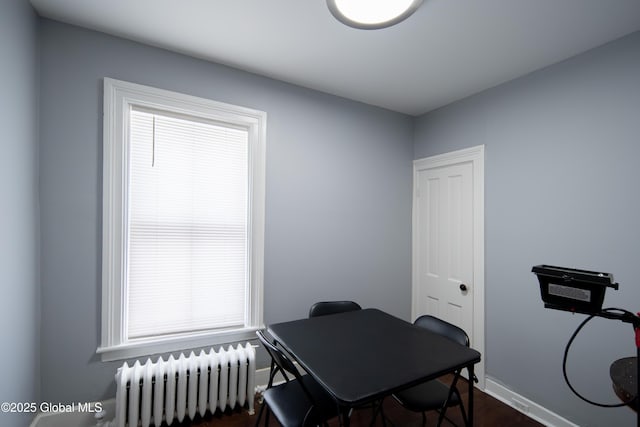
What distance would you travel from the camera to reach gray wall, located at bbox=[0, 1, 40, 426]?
140cm

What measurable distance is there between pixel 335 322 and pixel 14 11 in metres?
2.51

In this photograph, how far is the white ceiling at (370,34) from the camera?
165 centimetres

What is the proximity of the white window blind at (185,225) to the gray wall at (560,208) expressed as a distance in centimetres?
222

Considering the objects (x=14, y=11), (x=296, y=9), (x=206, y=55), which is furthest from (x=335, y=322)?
(x=14, y=11)

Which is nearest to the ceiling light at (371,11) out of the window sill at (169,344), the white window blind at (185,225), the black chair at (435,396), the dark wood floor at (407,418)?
the white window blind at (185,225)

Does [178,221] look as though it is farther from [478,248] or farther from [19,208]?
[478,248]

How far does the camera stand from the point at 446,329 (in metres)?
1.94

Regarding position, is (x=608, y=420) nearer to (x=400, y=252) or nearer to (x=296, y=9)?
(x=400, y=252)

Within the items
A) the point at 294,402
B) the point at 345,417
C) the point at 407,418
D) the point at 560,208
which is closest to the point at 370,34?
the point at 560,208

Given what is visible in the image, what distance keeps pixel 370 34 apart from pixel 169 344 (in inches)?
102

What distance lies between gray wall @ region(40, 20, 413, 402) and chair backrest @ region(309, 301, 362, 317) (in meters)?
0.33

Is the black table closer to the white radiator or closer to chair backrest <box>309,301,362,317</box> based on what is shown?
chair backrest <box>309,301,362,317</box>

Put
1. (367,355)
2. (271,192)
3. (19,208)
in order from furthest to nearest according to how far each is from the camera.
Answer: (271,192)
(19,208)
(367,355)

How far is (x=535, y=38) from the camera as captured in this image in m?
1.88
